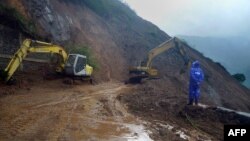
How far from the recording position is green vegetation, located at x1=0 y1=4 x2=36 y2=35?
64.8ft

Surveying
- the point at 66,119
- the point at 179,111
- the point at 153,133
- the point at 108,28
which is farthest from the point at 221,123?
the point at 108,28

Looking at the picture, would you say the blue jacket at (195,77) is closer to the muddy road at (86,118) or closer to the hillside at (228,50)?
the muddy road at (86,118)

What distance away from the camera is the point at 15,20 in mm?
20172

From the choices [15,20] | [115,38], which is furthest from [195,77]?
[115,38]

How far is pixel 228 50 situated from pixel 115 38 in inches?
4504

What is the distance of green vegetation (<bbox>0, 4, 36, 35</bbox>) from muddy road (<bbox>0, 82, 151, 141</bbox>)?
5.82m

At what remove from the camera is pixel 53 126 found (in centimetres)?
950

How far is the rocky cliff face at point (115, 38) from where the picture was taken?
2353 cm

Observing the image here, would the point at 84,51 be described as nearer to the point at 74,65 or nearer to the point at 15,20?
the point at 74,65

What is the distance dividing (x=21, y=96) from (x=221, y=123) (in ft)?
26.4

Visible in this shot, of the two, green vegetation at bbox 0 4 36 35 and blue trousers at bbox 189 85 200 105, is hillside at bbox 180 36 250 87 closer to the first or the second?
green vegetation at bbox 0 4 36 35

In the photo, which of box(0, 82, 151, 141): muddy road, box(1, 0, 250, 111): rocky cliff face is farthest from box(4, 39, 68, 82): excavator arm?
box(1, 0, 250, 111): rocky cliff face

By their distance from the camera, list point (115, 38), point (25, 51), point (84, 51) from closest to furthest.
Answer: point (25, 51) < point (84, 51) < point (115, 38)

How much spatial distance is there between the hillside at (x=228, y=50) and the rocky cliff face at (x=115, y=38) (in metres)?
82.3
